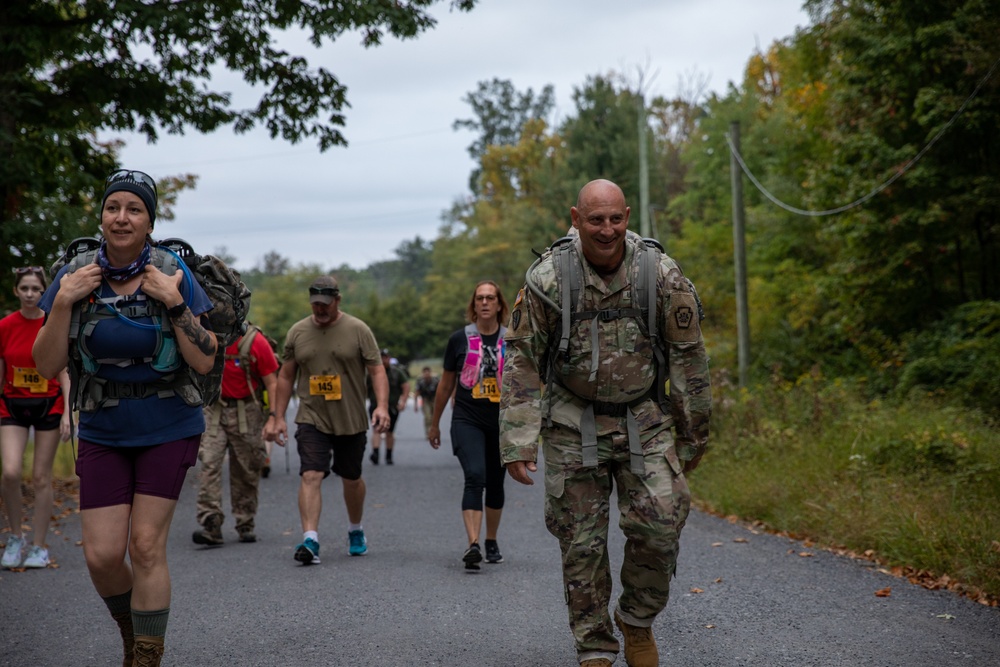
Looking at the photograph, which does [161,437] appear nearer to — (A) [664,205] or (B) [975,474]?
(B) [975,474]

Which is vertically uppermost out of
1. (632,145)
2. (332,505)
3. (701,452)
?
(632,145)

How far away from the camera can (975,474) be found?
372 inches

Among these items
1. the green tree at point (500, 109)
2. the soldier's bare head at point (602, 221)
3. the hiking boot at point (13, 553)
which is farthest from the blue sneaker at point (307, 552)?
the green tree at point (500, 109)

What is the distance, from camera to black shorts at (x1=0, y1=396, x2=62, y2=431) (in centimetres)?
796

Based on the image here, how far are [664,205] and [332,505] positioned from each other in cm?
4049

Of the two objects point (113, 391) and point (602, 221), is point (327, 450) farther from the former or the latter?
A: point (602, 221)

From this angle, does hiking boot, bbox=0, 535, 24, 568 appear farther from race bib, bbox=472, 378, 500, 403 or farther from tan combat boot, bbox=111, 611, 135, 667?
tan combat boot, bbox=111, 611, 135, 667

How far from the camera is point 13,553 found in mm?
8188

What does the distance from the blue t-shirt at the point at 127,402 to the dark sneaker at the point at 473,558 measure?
359cm

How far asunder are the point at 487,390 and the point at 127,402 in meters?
3.85

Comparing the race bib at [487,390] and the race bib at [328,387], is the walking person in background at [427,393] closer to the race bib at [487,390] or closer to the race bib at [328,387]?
the race bib at [328,387]

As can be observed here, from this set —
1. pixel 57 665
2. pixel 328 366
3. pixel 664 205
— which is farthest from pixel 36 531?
pixel 664 205

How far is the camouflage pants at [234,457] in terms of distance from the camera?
9438 millimetres

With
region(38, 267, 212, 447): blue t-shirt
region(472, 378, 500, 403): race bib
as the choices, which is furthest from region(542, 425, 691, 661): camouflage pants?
region(472, 378, 500, 403): race bib
